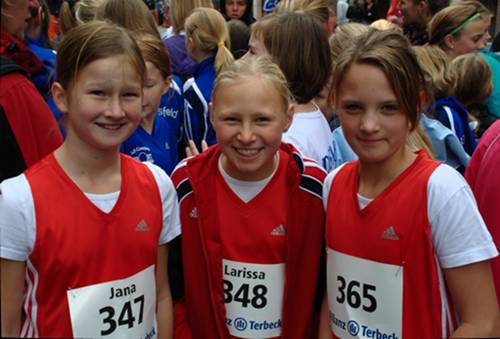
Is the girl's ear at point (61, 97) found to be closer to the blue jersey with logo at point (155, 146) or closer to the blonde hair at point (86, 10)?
the blue jersey with logo at point (155, 146)

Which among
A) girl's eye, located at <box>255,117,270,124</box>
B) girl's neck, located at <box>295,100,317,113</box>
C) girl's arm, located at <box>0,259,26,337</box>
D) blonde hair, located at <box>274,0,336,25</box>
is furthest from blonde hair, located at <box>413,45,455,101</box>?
girl's arm, located at <box>0,259,26,337</box>

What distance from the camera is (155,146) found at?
144 inches

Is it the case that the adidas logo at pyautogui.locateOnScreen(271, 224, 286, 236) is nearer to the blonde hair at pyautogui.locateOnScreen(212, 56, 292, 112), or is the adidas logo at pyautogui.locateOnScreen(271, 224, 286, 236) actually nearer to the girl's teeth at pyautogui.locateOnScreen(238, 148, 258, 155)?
the girl's teeth at pyautogui.locateOnScreen(238, 148, 258, 155)

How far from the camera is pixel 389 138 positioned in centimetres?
232

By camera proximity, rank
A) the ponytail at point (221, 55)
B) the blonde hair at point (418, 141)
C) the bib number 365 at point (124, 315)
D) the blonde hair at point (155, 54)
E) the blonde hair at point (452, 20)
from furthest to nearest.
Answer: the blonde hair at point (452, 20), the ponytail at point (221, 55), the blonde hair at point (155, 54), the blonde hair at point (418, 141), the bib number 365 at point (124, 315)

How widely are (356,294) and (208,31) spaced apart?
10.5 ft

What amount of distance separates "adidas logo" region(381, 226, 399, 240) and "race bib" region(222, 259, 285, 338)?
1.65 feet

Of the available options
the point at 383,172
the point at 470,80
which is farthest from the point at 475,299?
the point at 470,80

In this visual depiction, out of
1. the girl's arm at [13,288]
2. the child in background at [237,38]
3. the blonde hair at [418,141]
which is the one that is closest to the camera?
the girl's arm at [13,288]

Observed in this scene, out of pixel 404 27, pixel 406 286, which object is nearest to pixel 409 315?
pixel 406 286

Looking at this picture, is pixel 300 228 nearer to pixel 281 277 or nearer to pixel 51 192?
pixel 281 277

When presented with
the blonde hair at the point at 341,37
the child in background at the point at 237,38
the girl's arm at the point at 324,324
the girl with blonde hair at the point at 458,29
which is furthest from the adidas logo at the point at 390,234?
the child in background at the point at 237,38

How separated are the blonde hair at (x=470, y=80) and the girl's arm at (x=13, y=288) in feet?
11.3

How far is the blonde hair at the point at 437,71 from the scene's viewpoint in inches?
176
